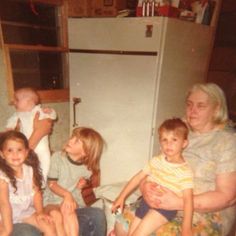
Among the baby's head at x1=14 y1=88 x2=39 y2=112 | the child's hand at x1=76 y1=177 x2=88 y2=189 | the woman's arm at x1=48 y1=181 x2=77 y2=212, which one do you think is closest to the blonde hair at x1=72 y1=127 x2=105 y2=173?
the child's hand at x1=76 y1=177 x2=88 y2=189

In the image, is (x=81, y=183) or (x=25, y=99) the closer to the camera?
(x=81, y=183)

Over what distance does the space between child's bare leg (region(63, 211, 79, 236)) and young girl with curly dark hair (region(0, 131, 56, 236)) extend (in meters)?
0.08

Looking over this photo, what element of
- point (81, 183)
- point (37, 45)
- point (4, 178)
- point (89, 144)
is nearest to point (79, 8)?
point (37, 45)

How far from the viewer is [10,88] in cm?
218

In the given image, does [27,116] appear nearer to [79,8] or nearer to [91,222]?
[91,222]

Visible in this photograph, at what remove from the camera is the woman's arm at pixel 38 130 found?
1.77 meters

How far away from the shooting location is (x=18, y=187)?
144cm

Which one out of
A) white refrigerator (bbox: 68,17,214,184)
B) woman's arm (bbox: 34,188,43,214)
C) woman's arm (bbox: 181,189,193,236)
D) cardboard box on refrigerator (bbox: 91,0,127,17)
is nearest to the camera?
woman's arm (bbox: 181,189,193,236)

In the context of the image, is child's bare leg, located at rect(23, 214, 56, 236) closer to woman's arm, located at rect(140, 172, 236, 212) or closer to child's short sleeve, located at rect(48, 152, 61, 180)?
child's short sleeve, located at rect(48, 152, 61, 180)

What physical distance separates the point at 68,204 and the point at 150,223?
0.45 m

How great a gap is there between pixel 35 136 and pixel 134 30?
0.98 meters

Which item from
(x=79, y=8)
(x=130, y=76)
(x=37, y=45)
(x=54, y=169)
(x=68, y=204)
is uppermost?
(x=79, y=8)

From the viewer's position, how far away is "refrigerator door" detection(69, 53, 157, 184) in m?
2.10

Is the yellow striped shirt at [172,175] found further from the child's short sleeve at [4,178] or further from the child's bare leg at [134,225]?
the child's short sleeve at [4,178]
